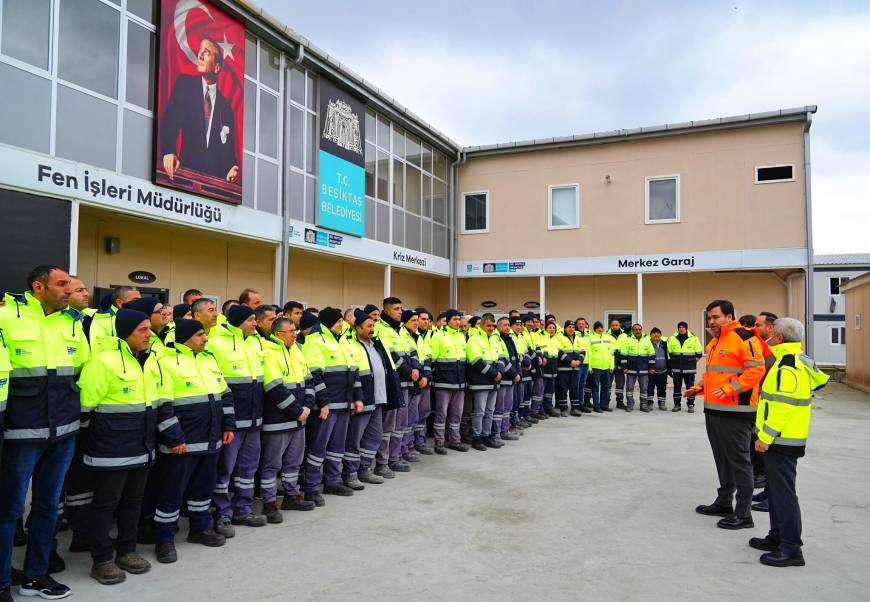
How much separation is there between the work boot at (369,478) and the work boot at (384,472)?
0.70 feet

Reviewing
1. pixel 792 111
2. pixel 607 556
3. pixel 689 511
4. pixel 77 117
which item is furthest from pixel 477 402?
pixel 792 111

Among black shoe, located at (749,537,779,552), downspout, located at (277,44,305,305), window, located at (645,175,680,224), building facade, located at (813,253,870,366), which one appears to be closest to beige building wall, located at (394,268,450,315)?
downspout, located at (277,44,305,305)

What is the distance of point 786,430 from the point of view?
4.53m

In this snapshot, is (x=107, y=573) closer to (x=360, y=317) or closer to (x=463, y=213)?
(x=360, y=317)

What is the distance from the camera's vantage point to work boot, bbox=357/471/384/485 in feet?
21.8

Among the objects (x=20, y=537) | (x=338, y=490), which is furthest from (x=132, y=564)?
(x=338, y=490)

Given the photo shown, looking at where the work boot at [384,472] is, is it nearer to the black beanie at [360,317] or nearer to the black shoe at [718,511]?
the black beanie at [360,317]

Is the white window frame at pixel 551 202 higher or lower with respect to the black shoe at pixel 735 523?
higher

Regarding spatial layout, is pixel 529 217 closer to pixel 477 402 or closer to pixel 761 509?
pixel 477 402

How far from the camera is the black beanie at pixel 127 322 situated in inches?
163

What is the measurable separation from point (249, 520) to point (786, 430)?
4.45m

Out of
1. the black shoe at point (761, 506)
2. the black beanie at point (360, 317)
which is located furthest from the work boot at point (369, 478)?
the black shoe at point (761, 506)

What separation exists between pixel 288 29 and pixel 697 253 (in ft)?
42.9

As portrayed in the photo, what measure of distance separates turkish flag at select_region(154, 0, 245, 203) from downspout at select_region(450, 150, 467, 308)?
10135mm
